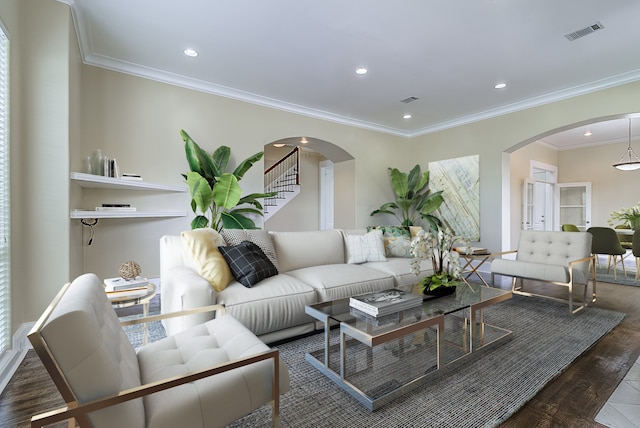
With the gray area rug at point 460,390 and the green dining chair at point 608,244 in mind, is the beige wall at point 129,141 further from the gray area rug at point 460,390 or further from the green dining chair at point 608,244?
the gray area rug at point 460,390

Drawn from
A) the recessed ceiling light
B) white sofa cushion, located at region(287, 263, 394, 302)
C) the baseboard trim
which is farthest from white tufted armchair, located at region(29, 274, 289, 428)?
the recessed ceiling light

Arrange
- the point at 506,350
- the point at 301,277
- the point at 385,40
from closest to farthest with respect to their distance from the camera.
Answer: the point at 506,350, the point at 301,277, the point at 385,40

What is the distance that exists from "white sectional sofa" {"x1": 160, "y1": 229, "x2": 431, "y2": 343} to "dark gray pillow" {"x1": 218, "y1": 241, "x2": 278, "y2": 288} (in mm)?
58

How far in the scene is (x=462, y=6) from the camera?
269 centimetres

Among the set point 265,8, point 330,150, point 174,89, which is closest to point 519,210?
point 330,150

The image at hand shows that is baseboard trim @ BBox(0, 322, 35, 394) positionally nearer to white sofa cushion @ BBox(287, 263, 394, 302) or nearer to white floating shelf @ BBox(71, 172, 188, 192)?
white floating shelf @ BBox(71, 172, 188, 192)

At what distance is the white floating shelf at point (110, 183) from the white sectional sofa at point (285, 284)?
3.10ft

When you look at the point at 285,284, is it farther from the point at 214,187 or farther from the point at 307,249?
the point at 214,187

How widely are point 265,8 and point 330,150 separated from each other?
348cm

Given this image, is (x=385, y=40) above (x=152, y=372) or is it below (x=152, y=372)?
above

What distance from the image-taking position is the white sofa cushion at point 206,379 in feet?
3.59

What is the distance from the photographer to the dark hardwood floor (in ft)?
5.45

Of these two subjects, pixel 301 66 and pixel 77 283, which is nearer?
pixel 77 283

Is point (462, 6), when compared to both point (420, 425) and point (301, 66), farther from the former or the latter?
point (420, 425)
